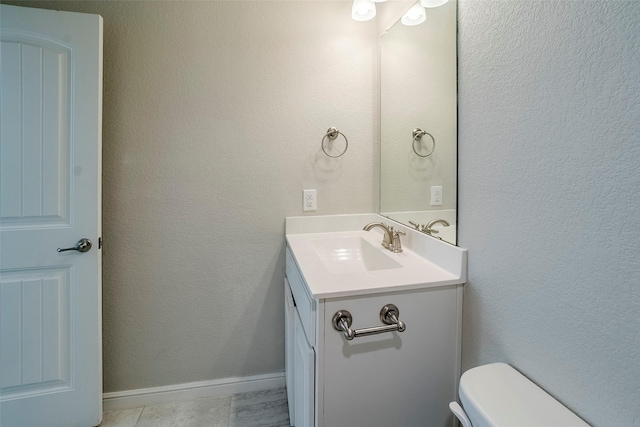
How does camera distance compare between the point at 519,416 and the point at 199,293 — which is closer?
the point at 519,416

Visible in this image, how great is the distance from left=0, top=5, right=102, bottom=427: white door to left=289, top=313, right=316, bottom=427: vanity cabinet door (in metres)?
1.01

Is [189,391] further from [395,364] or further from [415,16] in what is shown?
[415,16]

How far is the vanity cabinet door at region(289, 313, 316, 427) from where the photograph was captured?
40.0 inches

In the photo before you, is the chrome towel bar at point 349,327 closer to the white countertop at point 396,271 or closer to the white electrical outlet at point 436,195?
the white countertop at point 396,271

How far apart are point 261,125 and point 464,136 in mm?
1030

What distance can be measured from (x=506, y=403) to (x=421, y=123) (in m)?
1.07

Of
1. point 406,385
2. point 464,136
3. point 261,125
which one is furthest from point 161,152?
Answer: point 406,385

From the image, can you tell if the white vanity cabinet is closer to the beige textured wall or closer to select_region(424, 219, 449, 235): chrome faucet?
select_region(424, 219, 449, 235): chrome faucet

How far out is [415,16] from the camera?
1.41 metres

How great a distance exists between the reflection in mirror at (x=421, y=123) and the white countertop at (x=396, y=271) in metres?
0.07

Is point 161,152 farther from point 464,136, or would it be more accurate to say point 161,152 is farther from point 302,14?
point 464,136

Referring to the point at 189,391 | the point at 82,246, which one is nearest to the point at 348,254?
the point at 189,391

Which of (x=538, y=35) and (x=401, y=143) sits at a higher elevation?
(x=538, y=35)

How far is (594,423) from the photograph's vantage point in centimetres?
73
